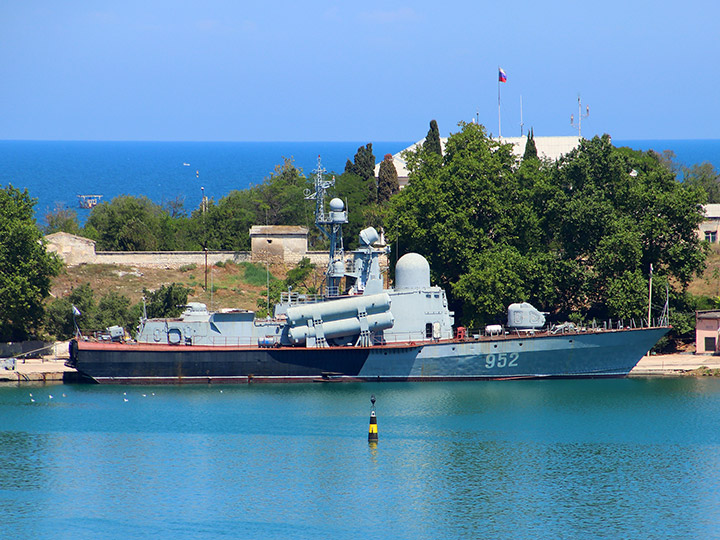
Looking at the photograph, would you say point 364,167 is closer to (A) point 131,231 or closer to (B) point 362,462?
(A) point 131,231

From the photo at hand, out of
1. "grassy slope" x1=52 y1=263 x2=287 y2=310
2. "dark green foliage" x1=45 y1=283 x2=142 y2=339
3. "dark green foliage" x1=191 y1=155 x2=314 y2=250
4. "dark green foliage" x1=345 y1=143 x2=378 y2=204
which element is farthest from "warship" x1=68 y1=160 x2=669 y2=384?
"dark green foliage" x1=345 y1=143 x2=378 y2=204

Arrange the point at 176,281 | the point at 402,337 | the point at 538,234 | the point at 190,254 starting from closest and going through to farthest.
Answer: the point at 402,337, the point at 538,234, the point at 176,281, the point at 190,254

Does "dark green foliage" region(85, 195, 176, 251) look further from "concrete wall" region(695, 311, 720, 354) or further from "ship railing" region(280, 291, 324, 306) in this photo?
"concrete wall" region(695, 311, 720, 354)

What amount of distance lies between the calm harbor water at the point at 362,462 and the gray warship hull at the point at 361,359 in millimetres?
1709

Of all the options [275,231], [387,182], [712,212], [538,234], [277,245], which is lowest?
[538,234]

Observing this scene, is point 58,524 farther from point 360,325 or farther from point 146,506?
point 360,325

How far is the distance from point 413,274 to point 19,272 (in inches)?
856

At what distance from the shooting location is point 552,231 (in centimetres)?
6400

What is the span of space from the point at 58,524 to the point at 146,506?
2.91 metres

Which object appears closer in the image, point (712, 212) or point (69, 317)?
point (69, 317)

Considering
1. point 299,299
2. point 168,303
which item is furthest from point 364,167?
point 299,299

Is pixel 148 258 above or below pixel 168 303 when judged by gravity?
above

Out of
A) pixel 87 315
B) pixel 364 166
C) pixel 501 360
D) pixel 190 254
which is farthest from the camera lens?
pixel 364 166

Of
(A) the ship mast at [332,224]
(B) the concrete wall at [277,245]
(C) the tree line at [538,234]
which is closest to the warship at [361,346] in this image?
(A) the ship mast at [332,224]
